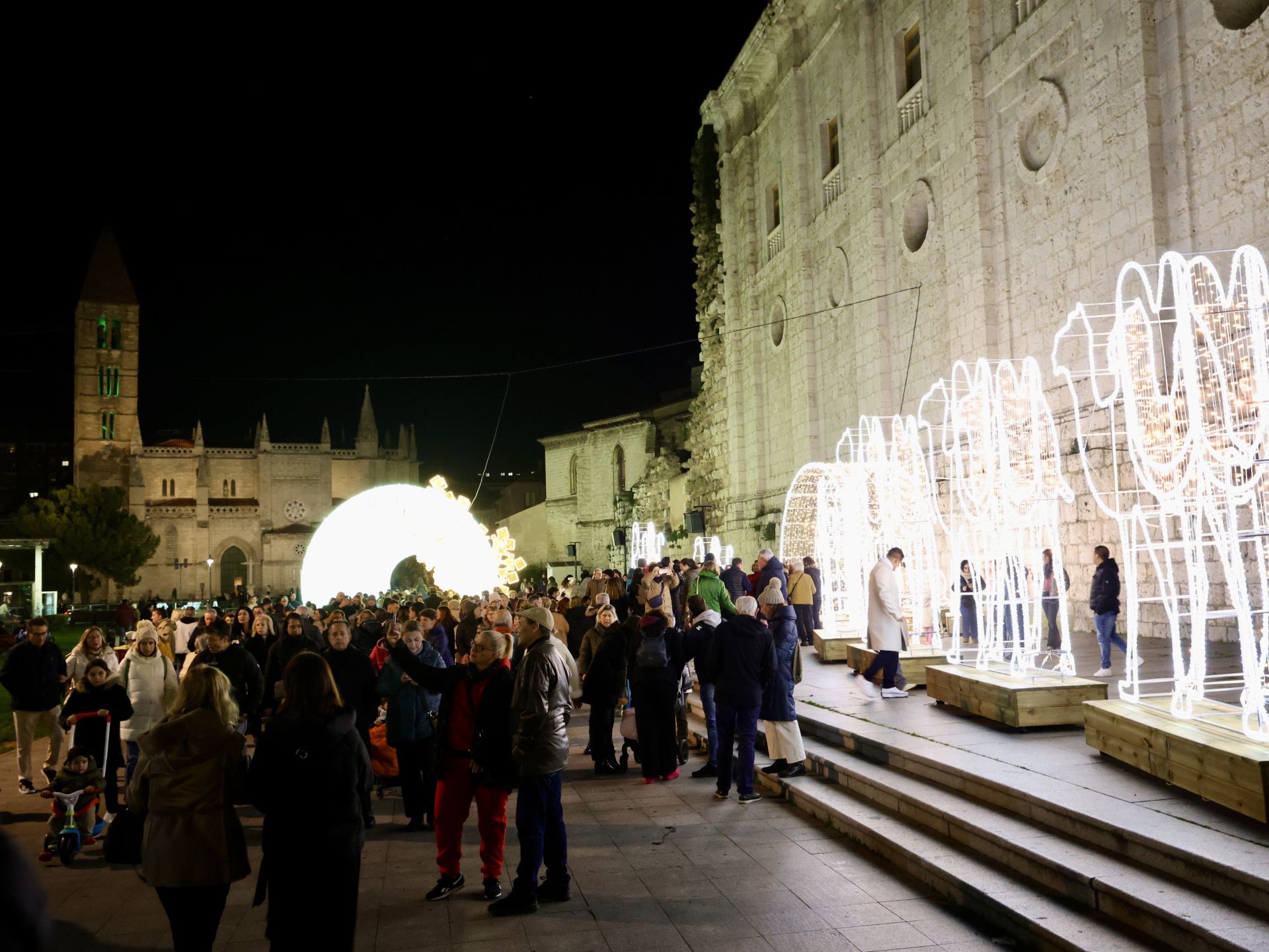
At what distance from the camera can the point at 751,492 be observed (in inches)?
1099

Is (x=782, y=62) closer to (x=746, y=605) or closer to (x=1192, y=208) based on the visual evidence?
(x=1192, y=208)

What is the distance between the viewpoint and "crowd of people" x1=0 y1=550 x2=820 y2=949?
390 cm

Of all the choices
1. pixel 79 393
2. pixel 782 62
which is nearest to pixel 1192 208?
pixel 782 62

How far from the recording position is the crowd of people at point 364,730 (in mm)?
3904

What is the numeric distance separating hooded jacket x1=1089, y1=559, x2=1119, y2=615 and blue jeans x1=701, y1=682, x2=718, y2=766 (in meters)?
4.32

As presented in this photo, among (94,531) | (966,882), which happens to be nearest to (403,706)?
(966,882)

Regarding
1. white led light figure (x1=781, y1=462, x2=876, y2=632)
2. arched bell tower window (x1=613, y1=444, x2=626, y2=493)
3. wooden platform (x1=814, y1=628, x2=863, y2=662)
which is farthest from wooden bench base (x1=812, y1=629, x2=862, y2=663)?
arched bell tower window (x1=613, y1=444, x2=626, y2=493)

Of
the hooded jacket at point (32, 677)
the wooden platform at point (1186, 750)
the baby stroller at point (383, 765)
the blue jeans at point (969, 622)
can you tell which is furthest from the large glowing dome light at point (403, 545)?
the wooden platform at point (1186, 750)

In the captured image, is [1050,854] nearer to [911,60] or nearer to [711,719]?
[711,719]

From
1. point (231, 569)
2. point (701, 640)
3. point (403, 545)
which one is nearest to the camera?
point (701, 640)

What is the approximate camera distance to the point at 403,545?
2691 centimetres

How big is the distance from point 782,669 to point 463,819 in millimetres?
2983

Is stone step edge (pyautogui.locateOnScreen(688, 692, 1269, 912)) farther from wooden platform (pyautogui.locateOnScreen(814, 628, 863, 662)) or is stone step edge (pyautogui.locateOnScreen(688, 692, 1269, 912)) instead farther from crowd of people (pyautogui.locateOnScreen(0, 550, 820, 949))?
wooden platform (pyautogui.locateOnScreen(814, 628, 863, 662))

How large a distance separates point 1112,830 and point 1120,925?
58cm
